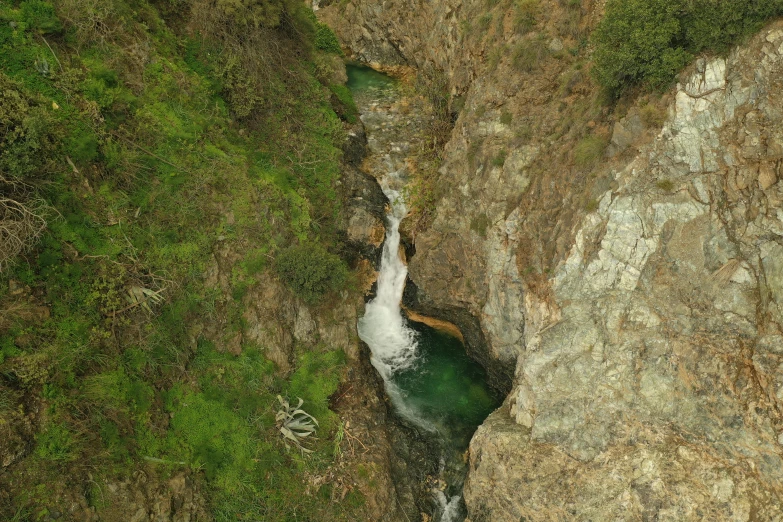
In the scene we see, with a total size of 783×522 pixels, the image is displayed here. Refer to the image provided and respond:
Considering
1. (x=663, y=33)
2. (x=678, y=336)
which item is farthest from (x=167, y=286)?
(x=663, y=33)

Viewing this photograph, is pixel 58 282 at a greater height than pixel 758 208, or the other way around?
pixel 758 208

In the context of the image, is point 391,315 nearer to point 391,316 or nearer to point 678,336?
point 391,316

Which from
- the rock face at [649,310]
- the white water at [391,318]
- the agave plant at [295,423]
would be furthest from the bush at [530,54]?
the agave plant at [295,423]

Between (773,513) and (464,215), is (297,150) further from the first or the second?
(773,513)

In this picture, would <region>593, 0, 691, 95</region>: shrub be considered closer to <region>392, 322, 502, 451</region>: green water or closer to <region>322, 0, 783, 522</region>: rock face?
<region>322, 0, 783, 522</region>: rock face

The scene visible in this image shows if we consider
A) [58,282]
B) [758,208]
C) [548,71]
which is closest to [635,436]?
[758,208]
